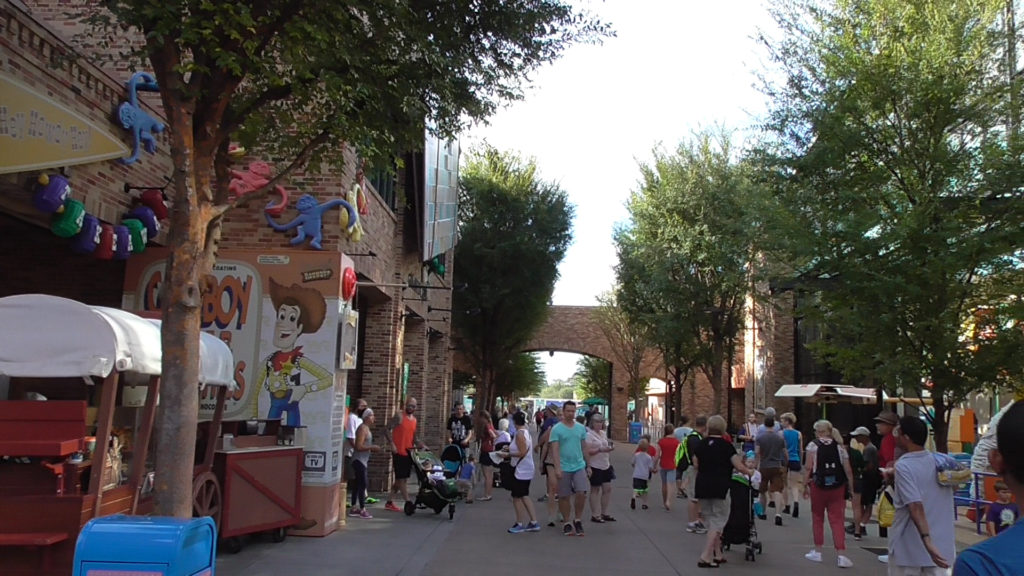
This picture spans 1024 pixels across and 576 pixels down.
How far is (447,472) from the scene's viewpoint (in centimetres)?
1334

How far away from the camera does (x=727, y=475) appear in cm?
910

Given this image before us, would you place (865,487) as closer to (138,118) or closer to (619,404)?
(138,118)

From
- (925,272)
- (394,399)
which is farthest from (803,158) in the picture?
(394,399)

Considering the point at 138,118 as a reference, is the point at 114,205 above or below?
below

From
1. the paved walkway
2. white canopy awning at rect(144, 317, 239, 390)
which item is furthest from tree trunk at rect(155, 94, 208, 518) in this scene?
the paved walkway

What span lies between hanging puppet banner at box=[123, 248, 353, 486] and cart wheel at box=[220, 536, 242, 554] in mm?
1748

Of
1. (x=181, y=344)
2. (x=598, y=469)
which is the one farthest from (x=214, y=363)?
(x=598, y=469)

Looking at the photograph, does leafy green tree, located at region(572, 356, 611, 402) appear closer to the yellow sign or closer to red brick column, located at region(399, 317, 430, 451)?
red brick column, located at region(399, 317, 430, 451)

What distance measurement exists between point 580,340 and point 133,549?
38.4 metres

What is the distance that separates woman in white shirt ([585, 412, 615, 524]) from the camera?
40.4 feet

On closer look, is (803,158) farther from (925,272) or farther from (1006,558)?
(1006,558)

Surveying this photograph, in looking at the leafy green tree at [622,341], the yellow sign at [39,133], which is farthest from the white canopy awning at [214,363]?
the leafy green tree at [622,341]

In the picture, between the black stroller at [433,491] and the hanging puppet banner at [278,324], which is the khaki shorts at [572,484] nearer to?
the black stroller at [433,491]

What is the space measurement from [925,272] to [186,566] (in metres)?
8.15
